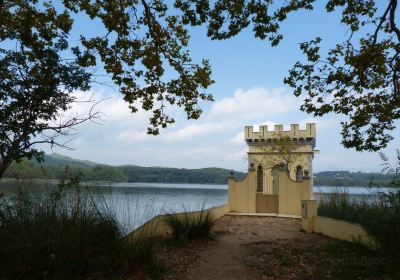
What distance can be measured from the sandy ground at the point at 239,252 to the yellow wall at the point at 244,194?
418 centimetres

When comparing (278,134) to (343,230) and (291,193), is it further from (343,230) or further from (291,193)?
(343,230)

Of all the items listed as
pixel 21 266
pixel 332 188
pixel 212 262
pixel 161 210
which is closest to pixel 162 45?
pixel 161 210

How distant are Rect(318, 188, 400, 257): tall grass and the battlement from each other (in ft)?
36.5

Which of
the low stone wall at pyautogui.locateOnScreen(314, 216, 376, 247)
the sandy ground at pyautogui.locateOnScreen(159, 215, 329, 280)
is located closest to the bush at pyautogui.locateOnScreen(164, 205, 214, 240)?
the sandy ground at pyautogui.locateOnScreen(159, 215, 329, 280)

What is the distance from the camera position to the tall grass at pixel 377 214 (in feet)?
21.9

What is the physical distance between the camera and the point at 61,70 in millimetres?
5840

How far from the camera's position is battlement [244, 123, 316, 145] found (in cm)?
2344

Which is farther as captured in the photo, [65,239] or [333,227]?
[333,227]

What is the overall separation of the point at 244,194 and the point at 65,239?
12.4m

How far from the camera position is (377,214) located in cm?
870

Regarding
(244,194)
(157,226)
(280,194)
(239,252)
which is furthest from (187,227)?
(280,194)

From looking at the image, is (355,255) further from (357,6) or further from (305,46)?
(357,6)

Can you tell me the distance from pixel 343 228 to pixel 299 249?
1.92 meters

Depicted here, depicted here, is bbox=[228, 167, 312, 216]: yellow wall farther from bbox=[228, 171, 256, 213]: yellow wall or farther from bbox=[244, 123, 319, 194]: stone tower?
bbox=[244, 123, 319, 194]: stone tower
